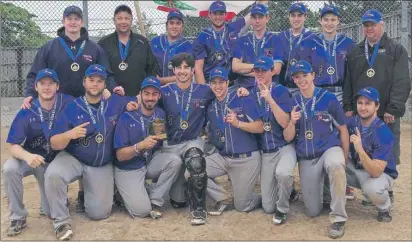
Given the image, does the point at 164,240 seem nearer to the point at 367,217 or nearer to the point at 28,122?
the point at 28,122

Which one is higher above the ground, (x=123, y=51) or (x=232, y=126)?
(x=123, y=51)

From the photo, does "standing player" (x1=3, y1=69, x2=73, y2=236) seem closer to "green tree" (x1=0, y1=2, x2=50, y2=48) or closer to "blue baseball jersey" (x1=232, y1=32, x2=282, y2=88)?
"blue baseball jersey" (x1=232, y1=32, x2=282, y2=88)

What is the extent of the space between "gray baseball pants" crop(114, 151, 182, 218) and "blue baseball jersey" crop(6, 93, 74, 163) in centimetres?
87

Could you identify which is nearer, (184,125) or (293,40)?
(184,125)

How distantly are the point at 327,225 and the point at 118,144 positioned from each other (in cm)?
249

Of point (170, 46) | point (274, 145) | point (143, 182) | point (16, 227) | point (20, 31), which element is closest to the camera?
point (16, 227)

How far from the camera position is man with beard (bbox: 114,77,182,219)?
528 centimetres

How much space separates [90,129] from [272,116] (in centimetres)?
206

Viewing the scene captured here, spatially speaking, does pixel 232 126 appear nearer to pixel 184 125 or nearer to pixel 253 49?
pixel 184 125

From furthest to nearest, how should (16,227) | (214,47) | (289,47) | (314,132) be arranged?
(214,47), (289,47), (314,132), (16,227)

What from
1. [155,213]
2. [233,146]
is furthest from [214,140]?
[155,213]

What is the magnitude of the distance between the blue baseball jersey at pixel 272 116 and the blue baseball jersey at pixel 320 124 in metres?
0.16

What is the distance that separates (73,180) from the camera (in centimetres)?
518

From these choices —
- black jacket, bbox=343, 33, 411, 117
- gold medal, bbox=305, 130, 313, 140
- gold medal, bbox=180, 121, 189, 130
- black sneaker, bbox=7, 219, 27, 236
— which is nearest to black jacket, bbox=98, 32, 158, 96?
gold medal, bbox=180, 121, 189, 130
